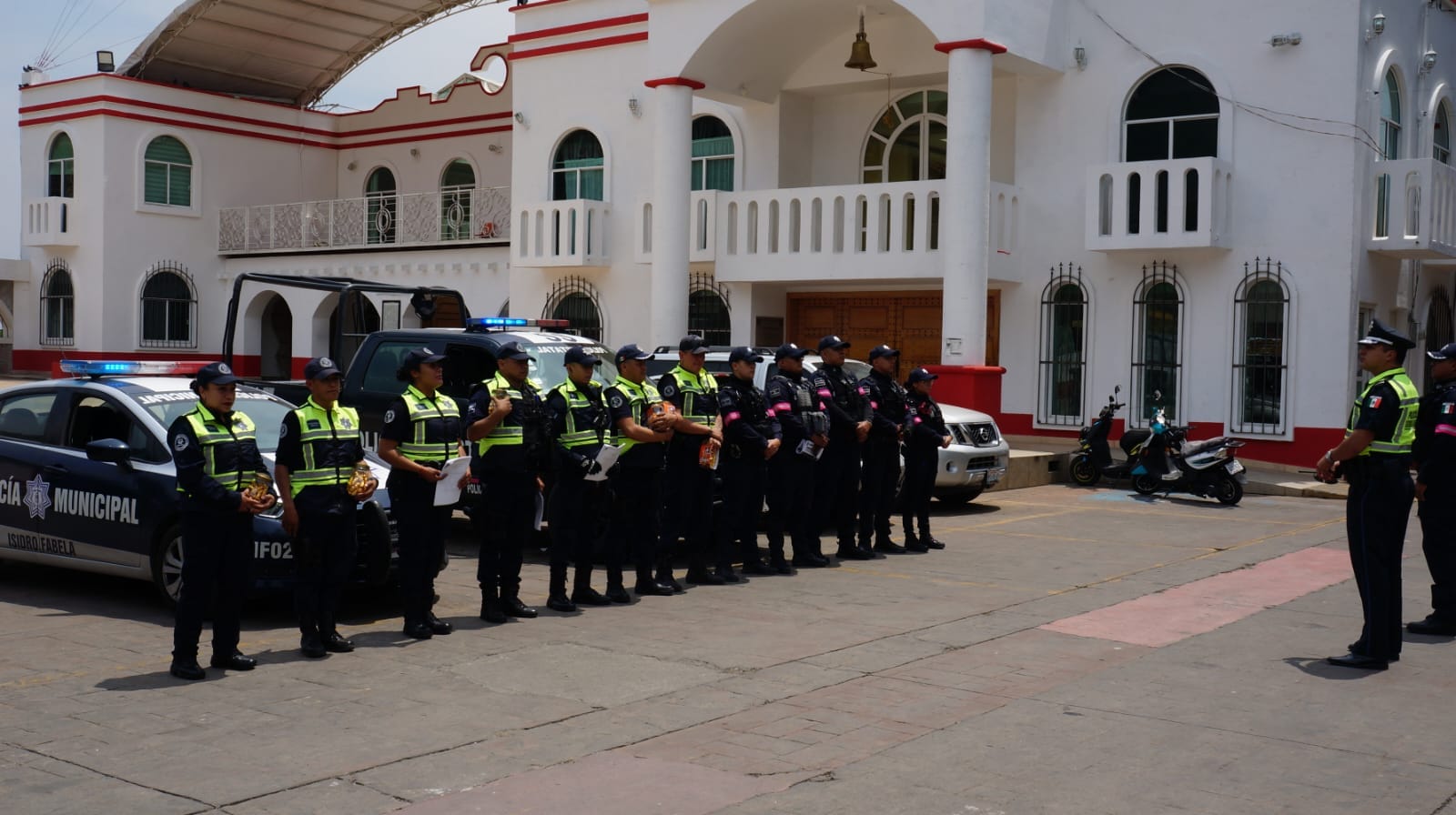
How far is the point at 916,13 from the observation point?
1945 cm

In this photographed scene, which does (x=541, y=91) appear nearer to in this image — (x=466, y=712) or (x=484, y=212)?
(x=484, y=212)

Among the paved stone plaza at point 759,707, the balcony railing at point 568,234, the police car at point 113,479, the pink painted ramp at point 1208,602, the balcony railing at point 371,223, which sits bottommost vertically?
the paved stone plaza at point 759,707

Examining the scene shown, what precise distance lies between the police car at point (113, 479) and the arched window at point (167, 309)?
2333 cm

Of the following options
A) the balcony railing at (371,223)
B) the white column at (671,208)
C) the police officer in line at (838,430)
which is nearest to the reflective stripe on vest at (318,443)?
the police officer in line at (838,430)

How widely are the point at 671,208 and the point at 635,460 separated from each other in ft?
42.2

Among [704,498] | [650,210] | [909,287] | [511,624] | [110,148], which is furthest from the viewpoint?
[110,148]

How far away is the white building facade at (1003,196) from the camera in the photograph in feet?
61.8

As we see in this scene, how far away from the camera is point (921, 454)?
40.7 feet

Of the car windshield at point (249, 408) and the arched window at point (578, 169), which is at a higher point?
the arched window at point (578, 169)

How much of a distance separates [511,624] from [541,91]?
1833 cm

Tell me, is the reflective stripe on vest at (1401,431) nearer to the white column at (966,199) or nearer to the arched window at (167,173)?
the white column at (966,199)

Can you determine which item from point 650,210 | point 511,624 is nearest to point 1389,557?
point 511,624

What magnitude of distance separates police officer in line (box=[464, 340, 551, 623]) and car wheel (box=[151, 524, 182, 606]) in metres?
1.89

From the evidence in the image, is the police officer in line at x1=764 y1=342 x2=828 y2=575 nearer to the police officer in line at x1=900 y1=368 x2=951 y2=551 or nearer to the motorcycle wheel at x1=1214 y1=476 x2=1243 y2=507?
the police officer in line at x1=900 y1=368 x2=951 y2=551
